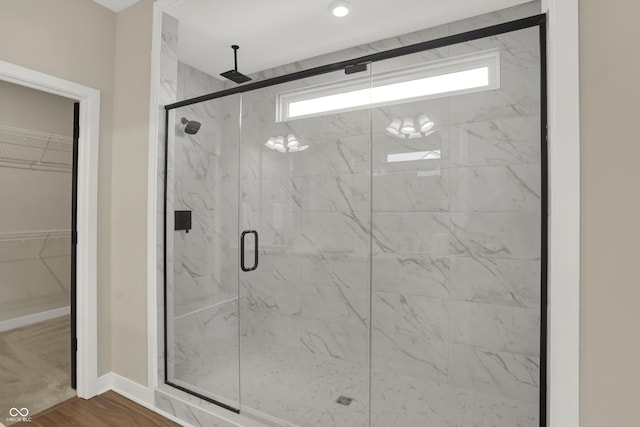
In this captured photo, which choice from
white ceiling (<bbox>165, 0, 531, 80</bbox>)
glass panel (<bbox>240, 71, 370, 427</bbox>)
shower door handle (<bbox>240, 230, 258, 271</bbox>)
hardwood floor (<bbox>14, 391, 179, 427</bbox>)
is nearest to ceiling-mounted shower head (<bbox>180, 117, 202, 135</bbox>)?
glass panel (<bbox>240, 71, 370, 427</bbox>)

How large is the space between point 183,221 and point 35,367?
67.7 inches

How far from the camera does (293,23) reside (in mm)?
2518

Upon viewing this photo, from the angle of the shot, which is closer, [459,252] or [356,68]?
[356,68]

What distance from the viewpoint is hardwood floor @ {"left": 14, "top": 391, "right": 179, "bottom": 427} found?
2000 millimetres

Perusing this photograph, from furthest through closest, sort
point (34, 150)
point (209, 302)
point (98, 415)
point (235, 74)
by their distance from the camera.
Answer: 1. point (34, 150)
2. point (235, 74)
3. point (209, 302)
4. point (98, 415)

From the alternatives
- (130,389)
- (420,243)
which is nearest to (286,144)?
(420,243)

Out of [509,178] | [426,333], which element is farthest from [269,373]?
[509,178]

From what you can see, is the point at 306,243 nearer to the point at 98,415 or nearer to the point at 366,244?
the point at 366,244

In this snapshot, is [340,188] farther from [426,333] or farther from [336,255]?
[426,333]

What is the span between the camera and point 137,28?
237cm

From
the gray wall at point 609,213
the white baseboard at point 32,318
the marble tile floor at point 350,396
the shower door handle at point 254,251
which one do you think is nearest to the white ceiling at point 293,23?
the gray wall at point 609,213

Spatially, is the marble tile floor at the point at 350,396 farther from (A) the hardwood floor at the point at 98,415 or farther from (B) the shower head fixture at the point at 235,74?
(B) the shower head fixture at the point at 235,74

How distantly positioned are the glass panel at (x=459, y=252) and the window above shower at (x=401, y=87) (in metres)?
0.05

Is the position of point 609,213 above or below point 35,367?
above
